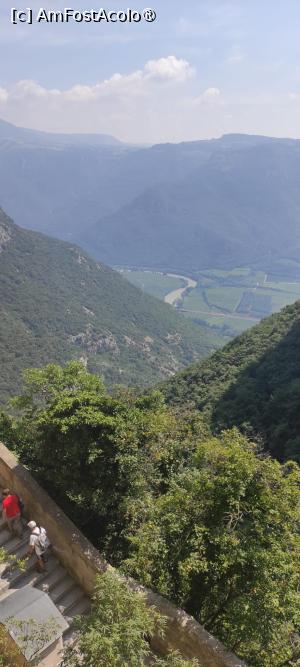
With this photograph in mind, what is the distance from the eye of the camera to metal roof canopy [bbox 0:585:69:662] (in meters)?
9.05

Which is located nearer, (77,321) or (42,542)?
(42,542)

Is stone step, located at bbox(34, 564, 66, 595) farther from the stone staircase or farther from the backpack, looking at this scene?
the backpack

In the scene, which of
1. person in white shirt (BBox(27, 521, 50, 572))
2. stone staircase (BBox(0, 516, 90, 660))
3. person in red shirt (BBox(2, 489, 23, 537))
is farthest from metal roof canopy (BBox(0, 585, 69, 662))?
person in red shirt (BBox(2, 489, 23, 537))

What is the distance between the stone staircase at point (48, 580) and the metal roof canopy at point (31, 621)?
1846mm

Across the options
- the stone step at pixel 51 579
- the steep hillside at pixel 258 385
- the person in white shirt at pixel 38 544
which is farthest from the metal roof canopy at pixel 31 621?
the steep hillside at pixel 258 385

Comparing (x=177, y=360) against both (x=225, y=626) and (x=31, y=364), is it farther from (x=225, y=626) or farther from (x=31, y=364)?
(x=225, y=626)

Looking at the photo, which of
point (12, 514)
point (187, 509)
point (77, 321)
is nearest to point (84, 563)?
point (12, 514)

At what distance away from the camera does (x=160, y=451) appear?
49.2ft

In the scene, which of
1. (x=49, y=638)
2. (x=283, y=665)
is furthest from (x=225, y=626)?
(x=49, y=638)

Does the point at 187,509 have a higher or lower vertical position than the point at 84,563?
higher

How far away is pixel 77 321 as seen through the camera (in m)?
159

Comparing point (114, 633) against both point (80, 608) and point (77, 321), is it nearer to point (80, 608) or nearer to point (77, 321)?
point (80, 608)

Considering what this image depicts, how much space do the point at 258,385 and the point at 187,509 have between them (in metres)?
46.9

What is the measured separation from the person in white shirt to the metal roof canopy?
6.55ft
